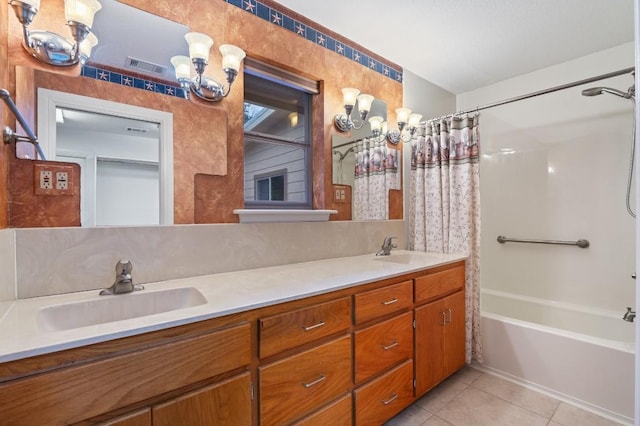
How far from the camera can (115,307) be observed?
3.68 ft

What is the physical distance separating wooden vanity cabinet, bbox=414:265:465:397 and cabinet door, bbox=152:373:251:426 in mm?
1068

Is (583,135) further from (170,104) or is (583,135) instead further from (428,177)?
(170,104)

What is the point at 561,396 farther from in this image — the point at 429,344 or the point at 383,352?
the point at 383,352

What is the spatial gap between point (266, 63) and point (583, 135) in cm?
261

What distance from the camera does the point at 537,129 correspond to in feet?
8.64

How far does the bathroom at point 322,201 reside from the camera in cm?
115

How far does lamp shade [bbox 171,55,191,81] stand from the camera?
1.41 meters

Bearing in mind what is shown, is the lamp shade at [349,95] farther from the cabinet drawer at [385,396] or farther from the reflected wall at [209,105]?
the cabinet drawer at [385,396]

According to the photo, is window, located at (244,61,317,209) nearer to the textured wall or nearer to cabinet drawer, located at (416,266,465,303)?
the textured wall

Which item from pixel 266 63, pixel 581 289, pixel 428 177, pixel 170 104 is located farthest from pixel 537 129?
pixel 170 104

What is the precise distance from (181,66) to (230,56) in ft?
0.82

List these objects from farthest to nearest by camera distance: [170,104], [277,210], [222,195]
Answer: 1. [277,210]
2. [222,195]
3. [170,104]

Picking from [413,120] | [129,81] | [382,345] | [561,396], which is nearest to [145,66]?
[129,81]

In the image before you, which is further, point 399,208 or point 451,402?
point 399,208
